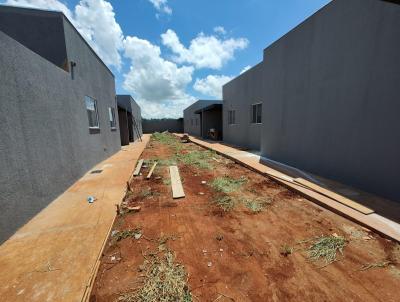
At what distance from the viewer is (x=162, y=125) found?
36.6 m

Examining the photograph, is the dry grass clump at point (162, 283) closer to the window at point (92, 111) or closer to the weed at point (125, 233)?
the weed at point (125, 233)

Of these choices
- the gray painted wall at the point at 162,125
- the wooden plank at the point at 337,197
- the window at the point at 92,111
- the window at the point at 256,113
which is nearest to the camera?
the wooden plank at the point at 337,197

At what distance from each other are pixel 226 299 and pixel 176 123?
3675 centimetres

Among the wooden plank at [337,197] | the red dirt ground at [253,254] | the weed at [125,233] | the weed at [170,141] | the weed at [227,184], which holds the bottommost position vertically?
the red dirt ground at [253,254]

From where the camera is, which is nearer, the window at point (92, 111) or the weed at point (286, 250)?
the weed at point (286, 250)

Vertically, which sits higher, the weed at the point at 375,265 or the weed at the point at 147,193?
the weed at the point at 147,193

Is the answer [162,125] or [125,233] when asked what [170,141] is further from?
[162,125]

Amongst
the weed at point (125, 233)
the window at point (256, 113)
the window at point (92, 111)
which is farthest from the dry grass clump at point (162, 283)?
the window at point (256, 113)

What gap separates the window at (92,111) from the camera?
251 inches

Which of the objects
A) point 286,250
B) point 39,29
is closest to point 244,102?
point 39,29

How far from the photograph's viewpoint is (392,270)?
1.93m

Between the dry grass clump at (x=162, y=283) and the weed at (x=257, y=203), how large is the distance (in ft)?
6.06

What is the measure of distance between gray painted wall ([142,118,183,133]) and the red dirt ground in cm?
3350

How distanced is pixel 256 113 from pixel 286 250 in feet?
27.6
